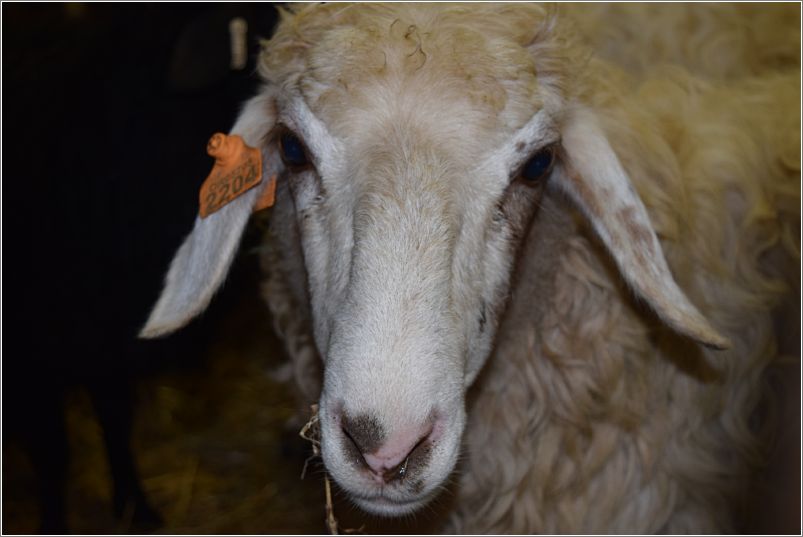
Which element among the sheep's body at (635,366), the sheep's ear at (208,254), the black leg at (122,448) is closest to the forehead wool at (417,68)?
the sheep's ear at (208,254)

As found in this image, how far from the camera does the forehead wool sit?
173cm

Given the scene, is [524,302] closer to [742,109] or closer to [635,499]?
[635,499]

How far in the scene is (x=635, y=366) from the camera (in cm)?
230

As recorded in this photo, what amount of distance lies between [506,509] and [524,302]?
23.3 inches

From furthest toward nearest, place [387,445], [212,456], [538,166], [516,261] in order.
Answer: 1. [212,456]
2. [516,261]
3. [538,166]
4. [387,445]

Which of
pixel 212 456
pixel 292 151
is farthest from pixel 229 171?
Answer: pixel 212 456

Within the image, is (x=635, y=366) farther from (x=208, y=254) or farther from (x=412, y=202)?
(x=208, y=254)

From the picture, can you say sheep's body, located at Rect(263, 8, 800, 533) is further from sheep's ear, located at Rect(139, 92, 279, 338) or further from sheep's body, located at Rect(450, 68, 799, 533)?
sheep's ear, located at Rect(139, 92, 279, 338)

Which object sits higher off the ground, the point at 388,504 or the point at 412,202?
the point at 412,202

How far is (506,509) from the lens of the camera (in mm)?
2324

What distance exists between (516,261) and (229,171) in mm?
734

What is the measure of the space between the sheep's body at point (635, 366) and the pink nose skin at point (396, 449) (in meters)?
0.84

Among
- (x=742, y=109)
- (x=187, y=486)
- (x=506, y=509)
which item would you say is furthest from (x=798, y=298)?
(x=187, y=486)

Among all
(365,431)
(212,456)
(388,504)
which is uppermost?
(365,431)
